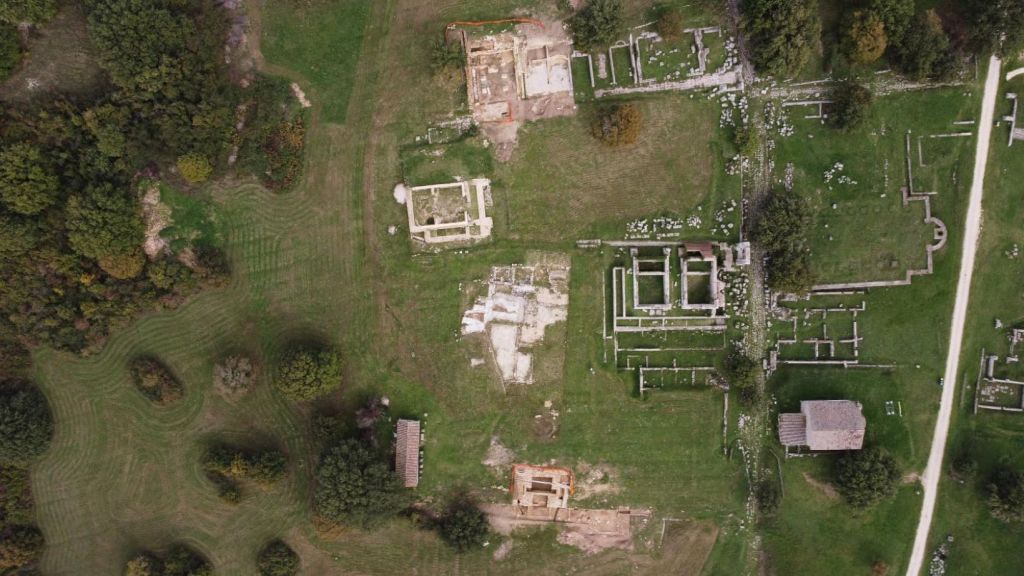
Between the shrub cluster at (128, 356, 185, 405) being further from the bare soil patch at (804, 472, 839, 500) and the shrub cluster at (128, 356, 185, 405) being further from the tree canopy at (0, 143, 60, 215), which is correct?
the bare soil patch at (804, 472, 839, 500)

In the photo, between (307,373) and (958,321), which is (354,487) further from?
(958,321)

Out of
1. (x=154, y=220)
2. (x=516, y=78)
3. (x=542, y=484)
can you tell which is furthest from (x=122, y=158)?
(x=542, y=484)

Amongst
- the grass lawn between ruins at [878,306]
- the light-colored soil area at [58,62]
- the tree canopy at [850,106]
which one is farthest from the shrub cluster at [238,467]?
the tree canopy at [850,106]

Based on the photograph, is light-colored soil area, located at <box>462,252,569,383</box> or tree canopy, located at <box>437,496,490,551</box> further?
light-colored soil area, located at <box>462,252,569,383</box>

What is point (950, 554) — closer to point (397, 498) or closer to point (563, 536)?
point (563, 536)

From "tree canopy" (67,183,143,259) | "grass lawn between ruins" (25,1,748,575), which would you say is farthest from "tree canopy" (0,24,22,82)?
"grass lawn between ruins" (25,1,748,575)

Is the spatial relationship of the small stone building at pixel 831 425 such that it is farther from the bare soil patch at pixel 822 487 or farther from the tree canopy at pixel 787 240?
the tree canopy at pixel 787 240
